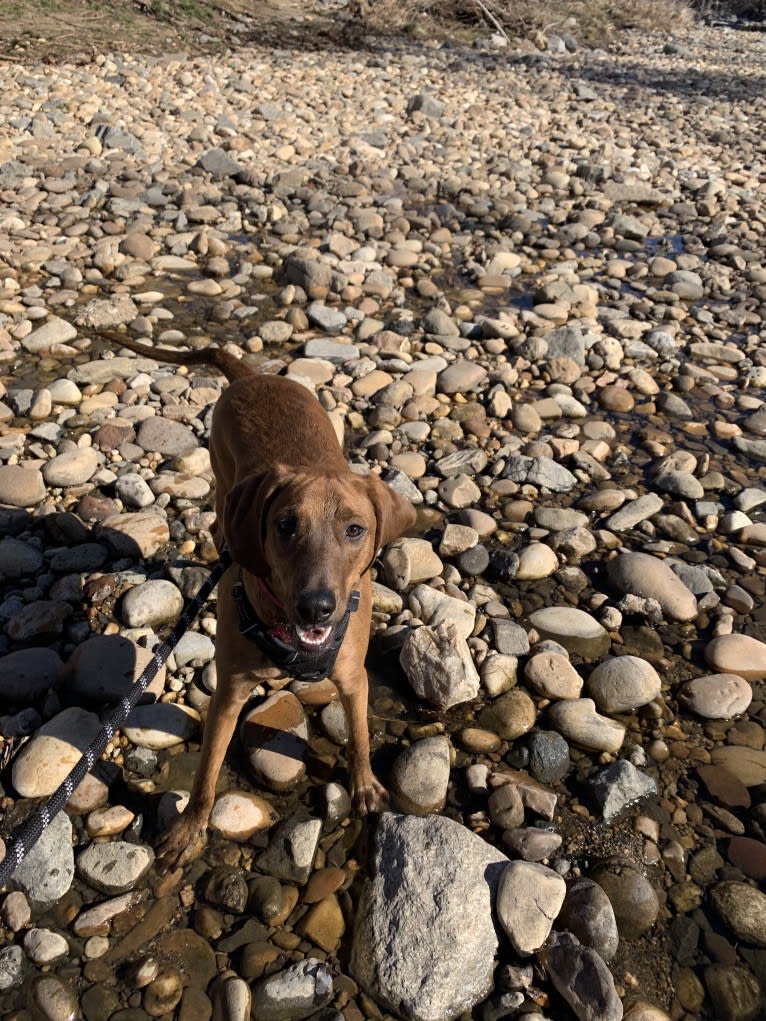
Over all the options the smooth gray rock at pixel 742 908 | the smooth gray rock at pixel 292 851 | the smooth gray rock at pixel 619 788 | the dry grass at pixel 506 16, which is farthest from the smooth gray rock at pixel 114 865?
the dry grass at pixel 506 16

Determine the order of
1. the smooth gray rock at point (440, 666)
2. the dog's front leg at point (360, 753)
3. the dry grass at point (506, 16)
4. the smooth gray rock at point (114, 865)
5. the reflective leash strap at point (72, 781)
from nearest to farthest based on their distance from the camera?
the reflective leash strap at point (72, 781), the smooth gray rock at point (114, 865), the dog's front leg at point (360, 753), the smooth gray rock at point (440, 666), the dry grass at point (506, 16)

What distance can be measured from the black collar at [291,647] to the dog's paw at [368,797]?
0.70 meters

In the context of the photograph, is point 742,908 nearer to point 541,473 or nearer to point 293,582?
point 293,582

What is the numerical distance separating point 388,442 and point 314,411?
193 centimetres

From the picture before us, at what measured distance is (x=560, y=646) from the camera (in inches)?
181

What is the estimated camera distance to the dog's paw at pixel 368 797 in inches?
146

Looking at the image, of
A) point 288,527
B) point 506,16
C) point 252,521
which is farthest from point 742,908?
point 506,16

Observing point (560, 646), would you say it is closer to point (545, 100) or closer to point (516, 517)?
point (516, 517)

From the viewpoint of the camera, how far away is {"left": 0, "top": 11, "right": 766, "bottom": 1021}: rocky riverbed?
3160 mm

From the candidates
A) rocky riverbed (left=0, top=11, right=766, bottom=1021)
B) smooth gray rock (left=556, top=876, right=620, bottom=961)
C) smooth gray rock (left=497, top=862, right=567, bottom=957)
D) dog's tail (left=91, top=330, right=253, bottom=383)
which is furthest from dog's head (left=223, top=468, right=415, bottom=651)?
dog's tail (left=91, top=330, right=253, bottom=383)

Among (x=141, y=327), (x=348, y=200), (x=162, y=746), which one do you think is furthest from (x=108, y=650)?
(x=348, y=200)

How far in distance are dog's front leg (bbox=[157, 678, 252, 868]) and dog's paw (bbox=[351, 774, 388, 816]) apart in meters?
0.64

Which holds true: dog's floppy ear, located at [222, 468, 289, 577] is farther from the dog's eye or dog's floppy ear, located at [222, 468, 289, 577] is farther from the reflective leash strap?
the reflective leash strap

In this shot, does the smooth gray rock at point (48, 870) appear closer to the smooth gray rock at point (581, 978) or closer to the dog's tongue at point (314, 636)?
the dog's tongue at point (314, 636)
